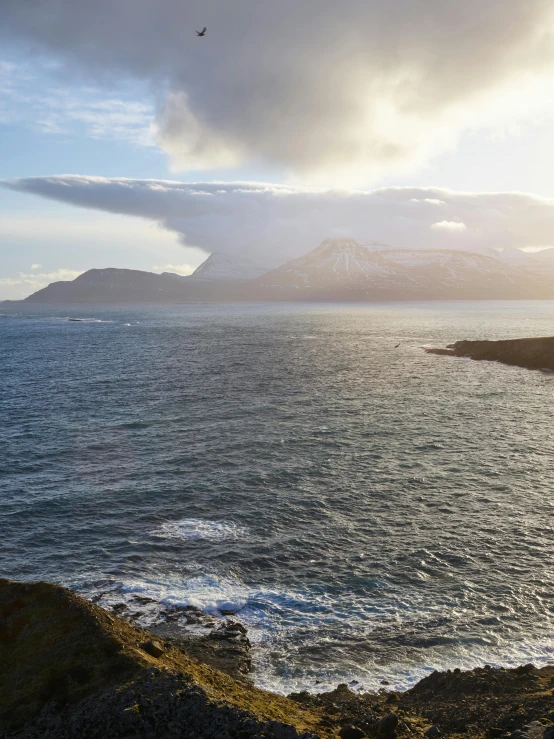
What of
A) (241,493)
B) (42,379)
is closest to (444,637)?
(241,493)

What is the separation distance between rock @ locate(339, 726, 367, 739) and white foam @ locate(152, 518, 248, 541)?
63.6 ft

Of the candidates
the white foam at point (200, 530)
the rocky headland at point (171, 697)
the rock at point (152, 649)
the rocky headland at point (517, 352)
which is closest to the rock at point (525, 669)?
the rocky headland at point (171, 697)

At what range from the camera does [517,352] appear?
117250mm

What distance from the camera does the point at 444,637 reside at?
27.4 meters

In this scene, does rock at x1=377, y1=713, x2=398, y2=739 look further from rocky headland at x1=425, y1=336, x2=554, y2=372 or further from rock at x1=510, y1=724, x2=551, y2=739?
rocky headland at x1=425, y1=336, x2=554, y2=372

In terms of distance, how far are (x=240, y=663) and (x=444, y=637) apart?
10.3 m

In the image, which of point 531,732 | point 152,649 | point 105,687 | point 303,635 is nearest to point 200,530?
point 303,635

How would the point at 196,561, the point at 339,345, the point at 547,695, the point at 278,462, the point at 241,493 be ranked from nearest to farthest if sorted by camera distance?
the point at 547,695, the point at 196,561, the point at 241,493, the point at 278,462, the point at 339,345

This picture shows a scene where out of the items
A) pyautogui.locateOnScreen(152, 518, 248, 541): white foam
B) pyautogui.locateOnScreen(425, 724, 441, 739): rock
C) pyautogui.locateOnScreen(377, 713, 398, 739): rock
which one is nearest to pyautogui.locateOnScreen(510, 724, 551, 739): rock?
pyautogui.locateOnScreen(425, 724, 441, 739): rock

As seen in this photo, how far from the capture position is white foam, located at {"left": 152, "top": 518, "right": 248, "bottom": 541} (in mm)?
37906

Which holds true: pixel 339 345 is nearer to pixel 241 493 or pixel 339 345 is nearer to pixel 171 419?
pixel 171 419

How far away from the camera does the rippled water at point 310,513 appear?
92.5ft

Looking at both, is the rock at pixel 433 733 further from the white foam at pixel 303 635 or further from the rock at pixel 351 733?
the white foam at pixel 303 635

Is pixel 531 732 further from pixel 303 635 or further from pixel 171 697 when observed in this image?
pixel 171 697
